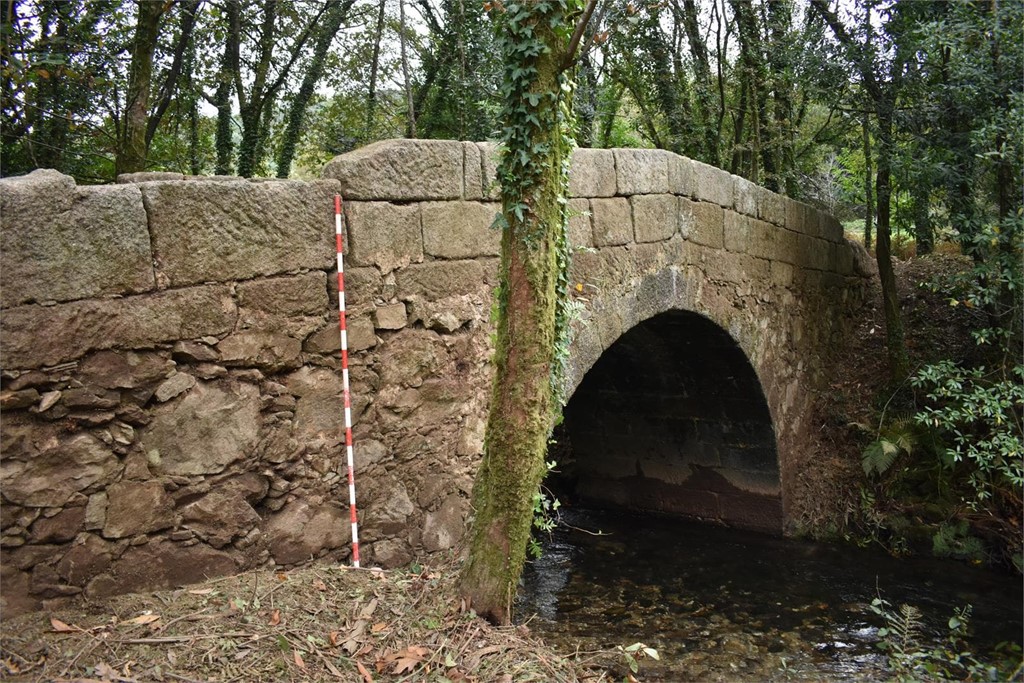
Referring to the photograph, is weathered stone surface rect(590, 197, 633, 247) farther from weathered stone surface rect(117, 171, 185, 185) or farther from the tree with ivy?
weathered stone surface rect(117, 171, 185, 185)

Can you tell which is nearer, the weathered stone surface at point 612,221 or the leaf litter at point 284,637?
the leaf litter at point 284,637

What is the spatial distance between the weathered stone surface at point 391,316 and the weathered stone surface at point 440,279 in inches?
2.4

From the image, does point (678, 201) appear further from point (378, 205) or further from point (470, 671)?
point (470, 671)

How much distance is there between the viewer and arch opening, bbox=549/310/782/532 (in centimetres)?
702

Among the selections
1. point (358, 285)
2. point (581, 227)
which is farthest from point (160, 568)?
point (581, 227)

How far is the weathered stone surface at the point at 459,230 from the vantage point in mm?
3662

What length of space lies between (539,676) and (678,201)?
136 inches

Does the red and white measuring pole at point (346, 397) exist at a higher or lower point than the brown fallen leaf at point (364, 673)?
higher

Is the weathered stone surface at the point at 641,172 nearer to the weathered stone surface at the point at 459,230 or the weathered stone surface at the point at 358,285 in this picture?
the weathered stone surface at the point at 459,230

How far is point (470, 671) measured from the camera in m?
2.89

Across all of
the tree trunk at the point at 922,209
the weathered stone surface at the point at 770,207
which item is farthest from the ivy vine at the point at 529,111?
the tree trunk at the point at 922,209

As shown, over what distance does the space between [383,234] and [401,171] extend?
0.29 meters

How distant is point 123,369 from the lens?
265cm

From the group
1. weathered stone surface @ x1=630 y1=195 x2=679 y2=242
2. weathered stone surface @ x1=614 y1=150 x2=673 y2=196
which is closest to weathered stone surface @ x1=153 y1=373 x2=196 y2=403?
weathered stone surface @ x1=614 y1=150 x2=673 y2=196
